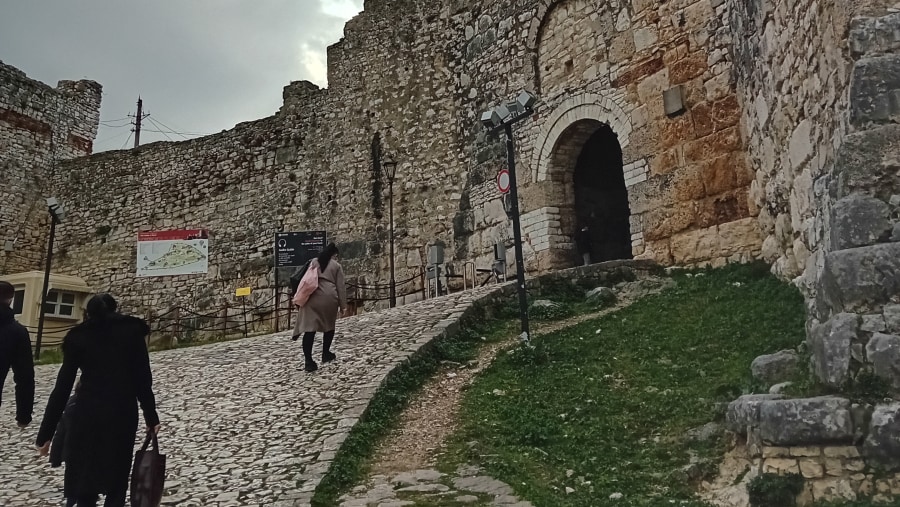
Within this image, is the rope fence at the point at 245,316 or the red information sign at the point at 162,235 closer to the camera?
the rope fence at the point at 245,316

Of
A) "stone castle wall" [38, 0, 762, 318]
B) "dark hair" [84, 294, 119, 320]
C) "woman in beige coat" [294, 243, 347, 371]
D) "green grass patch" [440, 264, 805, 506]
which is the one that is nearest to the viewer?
"dark hair" [84, 294, 119, 320]

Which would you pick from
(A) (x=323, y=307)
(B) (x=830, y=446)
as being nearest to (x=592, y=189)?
(A) (x=323, y=307)

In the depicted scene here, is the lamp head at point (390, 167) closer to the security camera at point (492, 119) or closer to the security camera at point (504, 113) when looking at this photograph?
the security camera at point (492, 119)

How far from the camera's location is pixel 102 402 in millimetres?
3904

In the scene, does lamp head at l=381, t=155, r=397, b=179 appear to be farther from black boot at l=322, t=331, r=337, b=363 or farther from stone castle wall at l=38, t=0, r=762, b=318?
black boot at l=322, t=331, r=337, b=363

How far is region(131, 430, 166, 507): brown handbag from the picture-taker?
3.79 m

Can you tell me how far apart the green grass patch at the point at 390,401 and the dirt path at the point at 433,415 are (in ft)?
0.31

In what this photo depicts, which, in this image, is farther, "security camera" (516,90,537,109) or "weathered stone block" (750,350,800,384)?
"security camera" (516,90,537,109)

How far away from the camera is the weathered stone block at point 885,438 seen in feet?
11.4

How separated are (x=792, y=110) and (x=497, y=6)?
9818 millimetres

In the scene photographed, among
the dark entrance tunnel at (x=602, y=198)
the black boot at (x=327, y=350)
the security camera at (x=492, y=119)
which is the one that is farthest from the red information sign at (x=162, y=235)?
the security camera at (x=492, y=119)

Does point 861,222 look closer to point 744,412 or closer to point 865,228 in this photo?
point 865,228

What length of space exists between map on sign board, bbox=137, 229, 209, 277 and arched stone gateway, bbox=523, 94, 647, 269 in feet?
34.8

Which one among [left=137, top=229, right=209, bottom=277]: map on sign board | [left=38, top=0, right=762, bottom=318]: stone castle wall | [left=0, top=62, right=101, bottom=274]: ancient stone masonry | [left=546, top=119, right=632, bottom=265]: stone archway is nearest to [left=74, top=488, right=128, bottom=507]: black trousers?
[left=38, top=0, right=762, bottom=318]: stone castle wall
